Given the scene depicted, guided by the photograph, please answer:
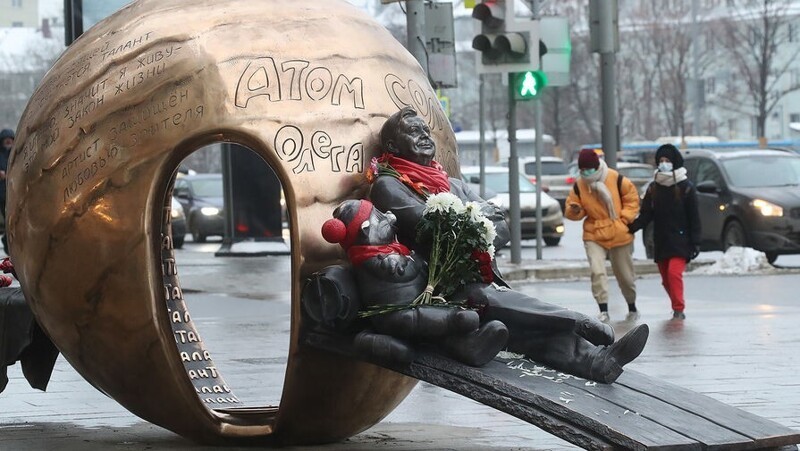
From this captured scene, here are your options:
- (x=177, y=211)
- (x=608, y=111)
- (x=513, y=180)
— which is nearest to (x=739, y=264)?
(x=608, y=111)

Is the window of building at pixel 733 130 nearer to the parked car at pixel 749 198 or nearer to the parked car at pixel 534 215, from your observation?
the parked car at pixel 534 215

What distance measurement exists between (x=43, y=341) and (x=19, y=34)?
7741cm

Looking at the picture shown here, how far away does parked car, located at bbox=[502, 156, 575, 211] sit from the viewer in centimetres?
4472

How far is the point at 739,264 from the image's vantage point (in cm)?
2241

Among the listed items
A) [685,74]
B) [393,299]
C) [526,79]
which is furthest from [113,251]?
[685,74]

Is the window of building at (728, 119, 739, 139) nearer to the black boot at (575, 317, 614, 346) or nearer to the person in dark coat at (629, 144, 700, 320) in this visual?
the person in dark coat at (629, 144, 700, 320)

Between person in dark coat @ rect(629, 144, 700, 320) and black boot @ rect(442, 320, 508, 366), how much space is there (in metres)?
8.83

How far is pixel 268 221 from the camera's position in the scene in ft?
86.8

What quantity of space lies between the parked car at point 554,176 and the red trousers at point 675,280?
26902 millimetres

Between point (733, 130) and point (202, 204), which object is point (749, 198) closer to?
point (202, 204)

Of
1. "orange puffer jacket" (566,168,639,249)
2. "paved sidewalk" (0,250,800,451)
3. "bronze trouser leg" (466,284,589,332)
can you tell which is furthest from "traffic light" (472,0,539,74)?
"bronze trouser leg" (466,284,589,332)

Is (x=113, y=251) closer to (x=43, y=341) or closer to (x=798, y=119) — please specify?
(x=43, y=341)

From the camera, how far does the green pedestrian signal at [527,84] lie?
21.8 metres

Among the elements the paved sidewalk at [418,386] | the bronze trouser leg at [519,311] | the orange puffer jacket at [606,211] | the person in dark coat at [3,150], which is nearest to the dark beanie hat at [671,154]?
the orange puffer jacket at [606,211]
